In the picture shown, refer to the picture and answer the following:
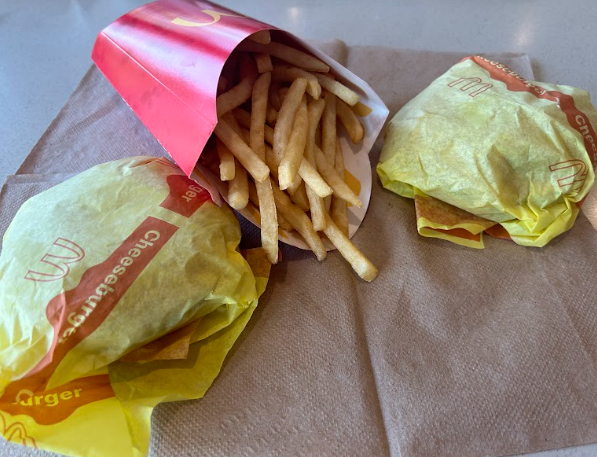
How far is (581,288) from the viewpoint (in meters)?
1.01

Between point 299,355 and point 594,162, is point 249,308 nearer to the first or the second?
point 299,355

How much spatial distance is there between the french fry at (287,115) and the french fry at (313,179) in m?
0.05

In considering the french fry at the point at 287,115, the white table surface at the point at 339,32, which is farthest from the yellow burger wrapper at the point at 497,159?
the white table surface at the point at 339,32

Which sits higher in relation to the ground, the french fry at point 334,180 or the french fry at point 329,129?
the french fry at point 329,129

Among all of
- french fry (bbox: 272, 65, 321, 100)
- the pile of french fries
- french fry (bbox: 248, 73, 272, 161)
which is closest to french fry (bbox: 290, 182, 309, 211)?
the pile of french fries

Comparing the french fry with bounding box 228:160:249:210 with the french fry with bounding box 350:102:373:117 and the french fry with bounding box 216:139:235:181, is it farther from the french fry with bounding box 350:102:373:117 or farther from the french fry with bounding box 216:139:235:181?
the french fry with bounding box 350:102:373:117

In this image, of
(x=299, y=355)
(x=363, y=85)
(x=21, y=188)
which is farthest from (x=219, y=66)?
(x=21, y=188)

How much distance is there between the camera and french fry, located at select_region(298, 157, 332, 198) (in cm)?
91

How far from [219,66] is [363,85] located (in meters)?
0.38

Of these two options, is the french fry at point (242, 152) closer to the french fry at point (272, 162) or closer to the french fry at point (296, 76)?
the french fry at point (272, 162)

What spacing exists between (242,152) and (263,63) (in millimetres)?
287

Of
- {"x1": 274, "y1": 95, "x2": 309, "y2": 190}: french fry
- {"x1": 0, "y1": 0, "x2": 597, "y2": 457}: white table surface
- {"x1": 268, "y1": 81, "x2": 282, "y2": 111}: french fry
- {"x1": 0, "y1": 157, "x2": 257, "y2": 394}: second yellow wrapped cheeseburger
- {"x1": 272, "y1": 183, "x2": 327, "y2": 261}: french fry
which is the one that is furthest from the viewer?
{"x1": 0, "y1": 0, "x2": 597, "y2": 457}: white table surface

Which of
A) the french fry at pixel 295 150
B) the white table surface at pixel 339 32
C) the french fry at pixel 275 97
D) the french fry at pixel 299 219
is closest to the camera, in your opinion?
the french fry at pixel 295 150

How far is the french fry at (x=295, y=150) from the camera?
0.88m
